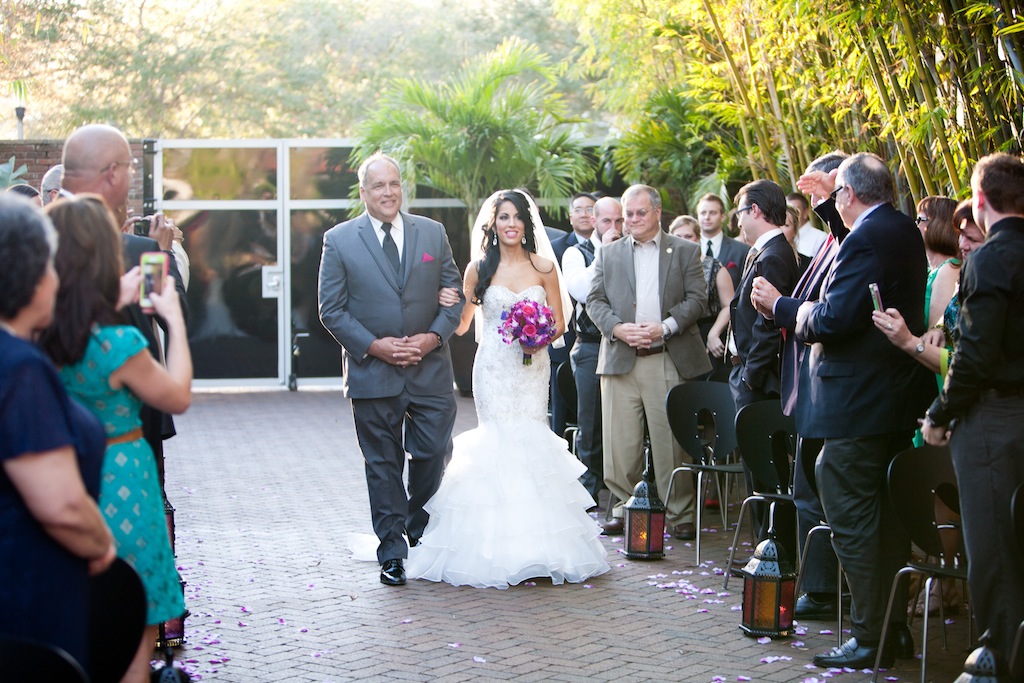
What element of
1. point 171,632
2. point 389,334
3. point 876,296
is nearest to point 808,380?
point 876,296

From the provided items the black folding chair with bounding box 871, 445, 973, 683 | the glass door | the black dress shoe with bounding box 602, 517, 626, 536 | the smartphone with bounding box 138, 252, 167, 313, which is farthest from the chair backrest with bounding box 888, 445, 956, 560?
the glass door

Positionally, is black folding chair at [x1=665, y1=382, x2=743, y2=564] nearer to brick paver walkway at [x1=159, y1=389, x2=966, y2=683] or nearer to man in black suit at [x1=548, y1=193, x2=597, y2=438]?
brick paver walkway at [x1=159, y1=389, x2=966, y2=683]

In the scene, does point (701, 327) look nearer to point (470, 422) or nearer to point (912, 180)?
point (912, 180)

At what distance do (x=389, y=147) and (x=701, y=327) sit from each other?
332 inches

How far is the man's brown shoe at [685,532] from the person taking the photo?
26.5ft

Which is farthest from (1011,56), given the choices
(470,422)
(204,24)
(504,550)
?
(204,24)

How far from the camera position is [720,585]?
680 cm

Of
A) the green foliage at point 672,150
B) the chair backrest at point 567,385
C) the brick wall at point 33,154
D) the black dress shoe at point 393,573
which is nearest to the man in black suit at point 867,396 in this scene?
the black dress shoe at point 393,573

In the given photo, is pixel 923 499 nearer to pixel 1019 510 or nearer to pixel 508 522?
pixel 1019 510

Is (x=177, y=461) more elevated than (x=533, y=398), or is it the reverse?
(x=533, y=398)

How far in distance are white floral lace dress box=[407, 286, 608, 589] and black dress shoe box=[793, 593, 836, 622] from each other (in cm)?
127

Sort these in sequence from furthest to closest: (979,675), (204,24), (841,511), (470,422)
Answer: (204,24) < (470,422) < (841,511) < (979,675)

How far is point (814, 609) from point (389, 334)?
275 cm

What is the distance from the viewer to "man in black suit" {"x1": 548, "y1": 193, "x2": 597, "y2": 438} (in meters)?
9.88
